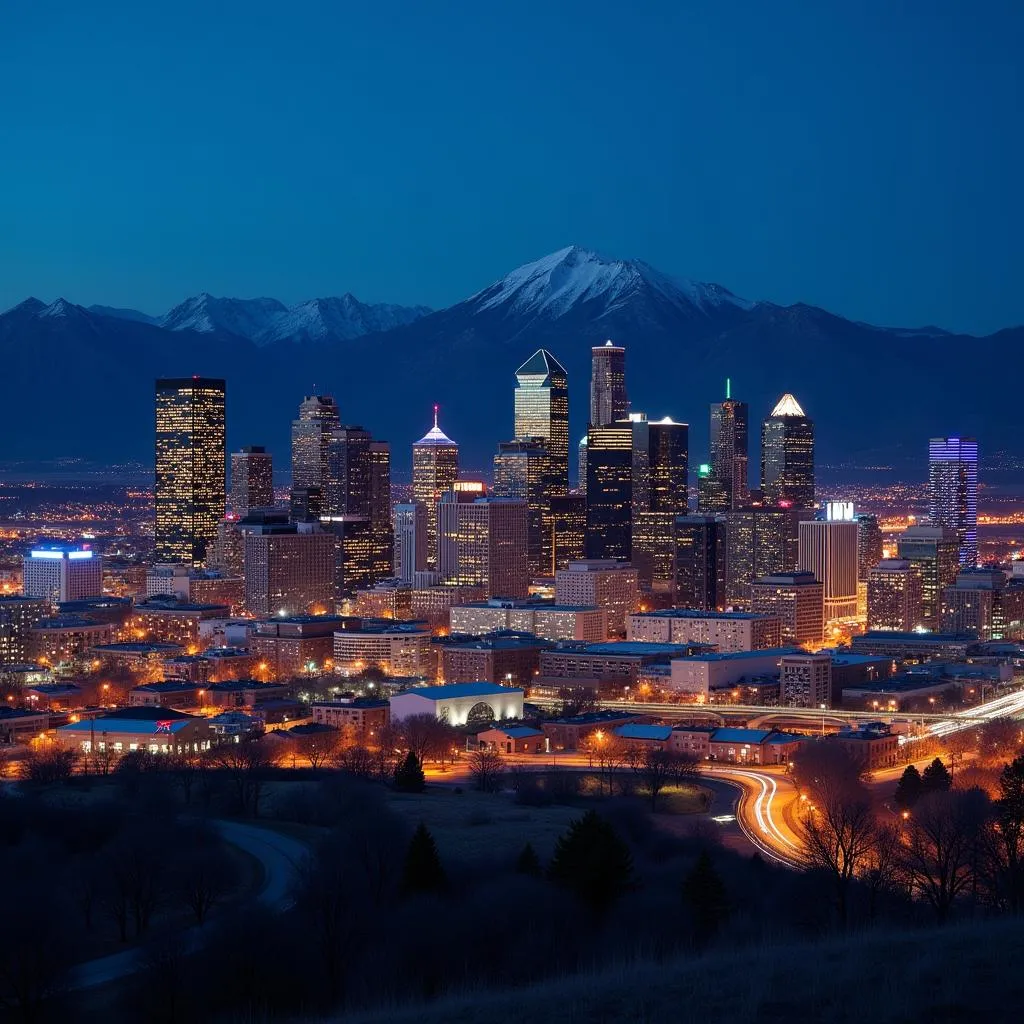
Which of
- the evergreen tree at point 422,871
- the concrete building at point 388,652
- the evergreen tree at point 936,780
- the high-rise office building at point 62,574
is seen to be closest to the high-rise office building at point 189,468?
the high-rise office building at point 62,574

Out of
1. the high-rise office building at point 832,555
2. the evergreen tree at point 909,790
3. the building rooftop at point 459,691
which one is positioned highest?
the high-rise office building at point 832,555

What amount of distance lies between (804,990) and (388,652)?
8367cm

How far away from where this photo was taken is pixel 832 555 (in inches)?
5413

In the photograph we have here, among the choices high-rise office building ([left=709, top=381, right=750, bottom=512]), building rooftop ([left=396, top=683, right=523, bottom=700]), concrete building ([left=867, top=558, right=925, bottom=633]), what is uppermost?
high-rise office building ([left=709, top=381, right=750, bottom=512])

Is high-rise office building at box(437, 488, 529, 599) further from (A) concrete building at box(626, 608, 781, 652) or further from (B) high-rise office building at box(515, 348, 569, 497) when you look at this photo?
(B) high-rise office building at box(515, 348, 569, 497)

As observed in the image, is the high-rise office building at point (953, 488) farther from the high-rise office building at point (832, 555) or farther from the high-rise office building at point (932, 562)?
the high-rise office building at point (932, 562)

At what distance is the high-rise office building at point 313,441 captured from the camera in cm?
15550

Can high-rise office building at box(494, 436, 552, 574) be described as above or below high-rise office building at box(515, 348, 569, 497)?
below

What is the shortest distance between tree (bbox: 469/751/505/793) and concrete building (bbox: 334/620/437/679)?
1258 inches

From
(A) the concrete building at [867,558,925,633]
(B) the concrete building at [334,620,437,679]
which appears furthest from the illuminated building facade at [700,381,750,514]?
(B) the concrete building at [334,620,437,679]

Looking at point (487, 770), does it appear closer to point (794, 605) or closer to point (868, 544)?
point (794, 605)

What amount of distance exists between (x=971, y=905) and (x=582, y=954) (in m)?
8.16

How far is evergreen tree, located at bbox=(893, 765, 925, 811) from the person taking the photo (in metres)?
53.2

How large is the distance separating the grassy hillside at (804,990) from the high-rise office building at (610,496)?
125234 mm
